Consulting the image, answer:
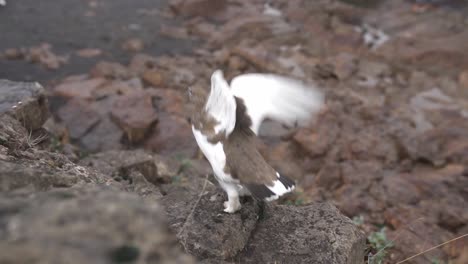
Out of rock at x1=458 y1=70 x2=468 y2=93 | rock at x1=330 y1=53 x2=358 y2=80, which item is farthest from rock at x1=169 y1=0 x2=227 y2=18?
rock at x1=458 y1=70 x2=468 y2=93

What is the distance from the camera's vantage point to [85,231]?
1.37 m

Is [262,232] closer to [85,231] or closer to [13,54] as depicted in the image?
[85,231]

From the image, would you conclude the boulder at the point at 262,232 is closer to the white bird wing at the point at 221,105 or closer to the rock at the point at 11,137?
the white bird wing at the point at 221,105

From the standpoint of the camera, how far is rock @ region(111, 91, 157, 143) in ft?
24.6

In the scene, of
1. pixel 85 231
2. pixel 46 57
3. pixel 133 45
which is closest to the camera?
pixel 85 231

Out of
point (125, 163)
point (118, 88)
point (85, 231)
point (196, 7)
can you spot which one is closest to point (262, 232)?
point (85, 231)

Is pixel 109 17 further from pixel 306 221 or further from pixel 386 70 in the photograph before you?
pixel 306 221

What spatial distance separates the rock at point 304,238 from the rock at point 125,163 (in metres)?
1.96

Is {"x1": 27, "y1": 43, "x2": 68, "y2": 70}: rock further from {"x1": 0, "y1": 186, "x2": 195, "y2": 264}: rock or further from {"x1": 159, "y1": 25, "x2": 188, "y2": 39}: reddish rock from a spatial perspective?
{"x1": 0, "y1": 186, "x2": 195, "y2": 264}: rock

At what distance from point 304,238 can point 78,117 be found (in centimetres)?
565

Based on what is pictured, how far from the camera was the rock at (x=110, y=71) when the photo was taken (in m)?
9.43

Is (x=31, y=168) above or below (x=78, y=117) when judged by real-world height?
above

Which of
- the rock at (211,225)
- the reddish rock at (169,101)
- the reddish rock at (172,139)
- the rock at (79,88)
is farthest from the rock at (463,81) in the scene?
the rock at (211,225)

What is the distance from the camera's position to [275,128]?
27.4ft
